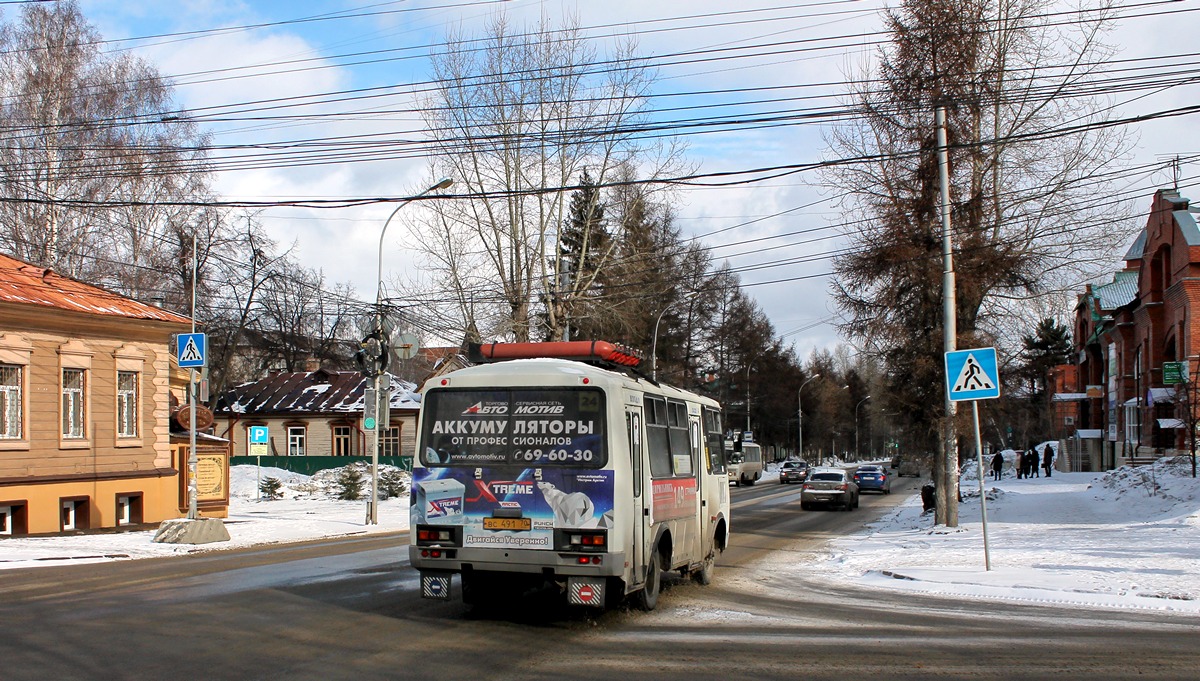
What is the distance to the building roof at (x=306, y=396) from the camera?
60.2 m

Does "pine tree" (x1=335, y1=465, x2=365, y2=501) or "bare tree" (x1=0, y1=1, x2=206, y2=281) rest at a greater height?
"bare tree" (x1=0, y1=1, x2=206, y2=281)

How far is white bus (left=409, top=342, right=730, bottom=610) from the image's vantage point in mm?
10070

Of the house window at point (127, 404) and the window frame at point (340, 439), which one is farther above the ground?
the house window at point (127, 404)

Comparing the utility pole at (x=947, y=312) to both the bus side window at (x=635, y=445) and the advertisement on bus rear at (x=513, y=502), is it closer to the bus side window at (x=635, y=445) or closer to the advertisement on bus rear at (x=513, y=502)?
the bus side window at (x=635, y=445)

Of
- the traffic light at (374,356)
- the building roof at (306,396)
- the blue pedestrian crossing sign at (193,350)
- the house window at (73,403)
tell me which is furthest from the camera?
the building roof at (306,396)

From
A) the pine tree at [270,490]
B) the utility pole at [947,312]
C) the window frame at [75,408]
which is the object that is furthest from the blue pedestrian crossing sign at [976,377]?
the pine tree at [270,490]

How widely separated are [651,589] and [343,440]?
170 feet

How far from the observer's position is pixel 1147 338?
47.5m

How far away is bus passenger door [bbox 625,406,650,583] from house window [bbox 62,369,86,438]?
1928 centimetres

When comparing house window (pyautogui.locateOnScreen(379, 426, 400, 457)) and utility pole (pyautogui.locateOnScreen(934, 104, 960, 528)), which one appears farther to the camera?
house window (pyautogui.locateOnScreen(379, 426, 400, 457))

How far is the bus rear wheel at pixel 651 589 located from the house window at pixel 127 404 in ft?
64.7

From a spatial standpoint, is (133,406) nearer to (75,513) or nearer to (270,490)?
(75,513)

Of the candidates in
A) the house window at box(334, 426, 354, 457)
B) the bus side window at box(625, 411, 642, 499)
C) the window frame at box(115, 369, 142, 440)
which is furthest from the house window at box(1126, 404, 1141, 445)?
the bus side window at box(625, 411, 642, 499)

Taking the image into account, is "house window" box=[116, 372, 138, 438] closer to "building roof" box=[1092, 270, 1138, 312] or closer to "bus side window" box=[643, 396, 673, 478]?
"bus side window" box=[643, 396, 673, 478]
